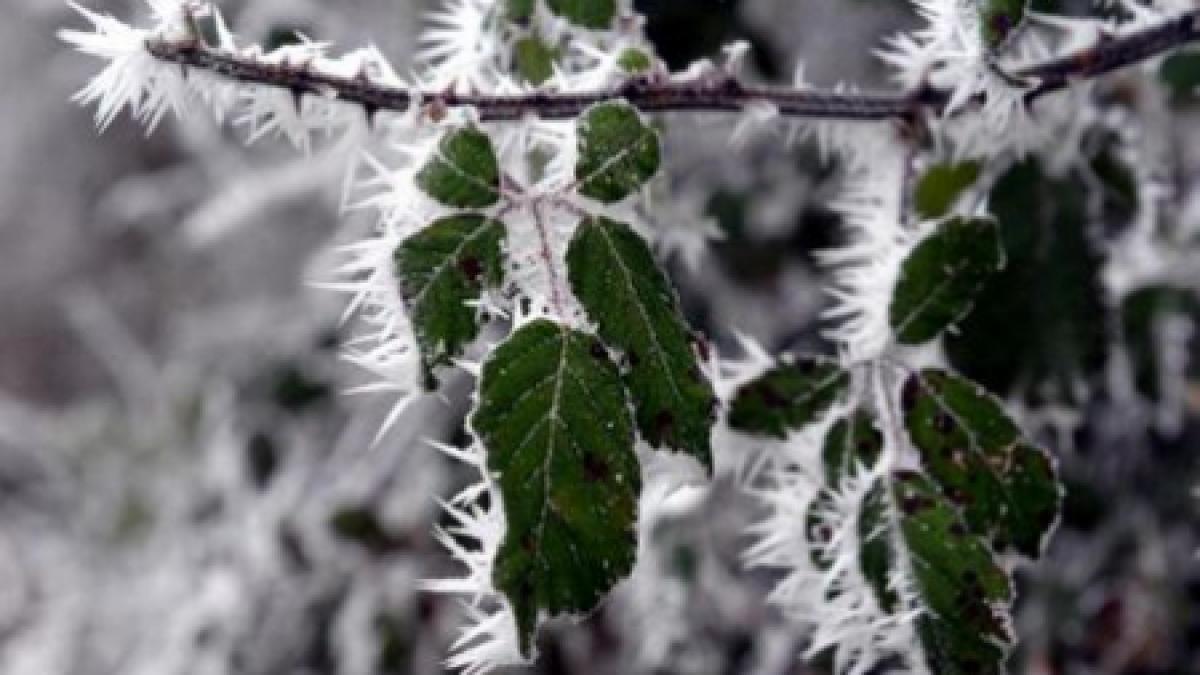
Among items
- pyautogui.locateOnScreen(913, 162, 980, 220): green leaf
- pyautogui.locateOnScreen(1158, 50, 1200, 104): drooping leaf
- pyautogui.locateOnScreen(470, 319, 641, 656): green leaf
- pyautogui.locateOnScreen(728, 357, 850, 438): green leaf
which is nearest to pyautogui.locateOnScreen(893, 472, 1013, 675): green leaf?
pyautogui.locateOnScreen(728, 357, 850, 438): green leaf

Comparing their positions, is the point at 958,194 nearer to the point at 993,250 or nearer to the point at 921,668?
the point at 993,250

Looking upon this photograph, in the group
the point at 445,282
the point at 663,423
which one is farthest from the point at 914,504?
the point at 445,282

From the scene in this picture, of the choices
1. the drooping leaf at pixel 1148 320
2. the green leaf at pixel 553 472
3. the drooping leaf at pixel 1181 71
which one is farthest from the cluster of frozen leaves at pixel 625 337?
the drooping leaf at pixel 1148 320

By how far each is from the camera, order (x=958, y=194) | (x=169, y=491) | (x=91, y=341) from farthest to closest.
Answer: (x=91, y=341), (x=169, y=491), (x=958, y=194)

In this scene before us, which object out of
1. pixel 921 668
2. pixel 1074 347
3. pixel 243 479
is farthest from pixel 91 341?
pixel 921 668

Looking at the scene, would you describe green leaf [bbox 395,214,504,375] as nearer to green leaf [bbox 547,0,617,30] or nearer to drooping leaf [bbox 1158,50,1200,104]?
green leaf [bbox 547,0,617,30]

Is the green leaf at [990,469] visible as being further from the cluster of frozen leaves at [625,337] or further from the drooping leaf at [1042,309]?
the drooping leaf at [1042,309]

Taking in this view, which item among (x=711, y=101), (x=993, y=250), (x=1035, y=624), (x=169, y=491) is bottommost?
(x=1035, y=624)

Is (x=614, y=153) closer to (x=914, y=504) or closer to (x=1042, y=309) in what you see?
(x=914, y=504)
